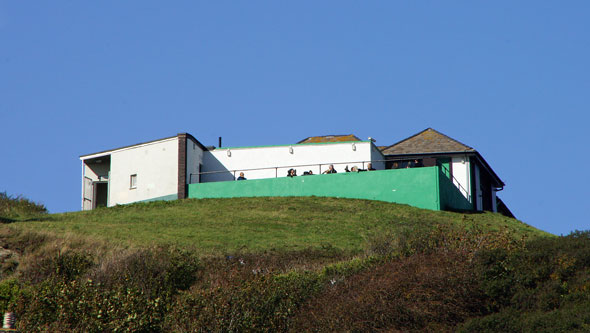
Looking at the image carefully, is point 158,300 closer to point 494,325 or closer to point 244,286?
point 244,286

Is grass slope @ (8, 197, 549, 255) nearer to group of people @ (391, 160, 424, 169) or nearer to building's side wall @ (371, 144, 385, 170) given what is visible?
group of people @ (391, 160, 424, 169)

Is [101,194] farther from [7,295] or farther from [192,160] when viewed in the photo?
[7,295]

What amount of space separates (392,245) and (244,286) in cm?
564

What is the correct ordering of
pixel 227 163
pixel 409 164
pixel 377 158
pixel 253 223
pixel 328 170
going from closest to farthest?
pixel 253 223 → pixel 409 164 → pixel 328 170 → pixel 227 163 → pixel 377 158

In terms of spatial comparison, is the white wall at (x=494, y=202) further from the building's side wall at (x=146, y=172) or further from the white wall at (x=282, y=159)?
the building's side wall at (x=146, y=172)

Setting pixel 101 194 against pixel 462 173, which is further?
pixel 101 194

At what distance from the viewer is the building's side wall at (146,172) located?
133 feet

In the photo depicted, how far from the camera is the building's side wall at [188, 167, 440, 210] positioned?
123ft

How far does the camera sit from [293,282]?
19719 millimetres

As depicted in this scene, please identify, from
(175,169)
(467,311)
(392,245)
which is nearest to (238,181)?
(175,169)

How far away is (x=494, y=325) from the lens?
51.0 feet

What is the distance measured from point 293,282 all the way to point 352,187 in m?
19.5

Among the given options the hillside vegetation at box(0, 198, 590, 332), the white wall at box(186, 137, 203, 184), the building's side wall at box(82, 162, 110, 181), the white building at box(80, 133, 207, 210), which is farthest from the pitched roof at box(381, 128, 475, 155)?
the hillside vegetation at box(0, 198, 590, 332)

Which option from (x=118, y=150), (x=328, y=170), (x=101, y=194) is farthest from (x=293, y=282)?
(x=101, y=194)
